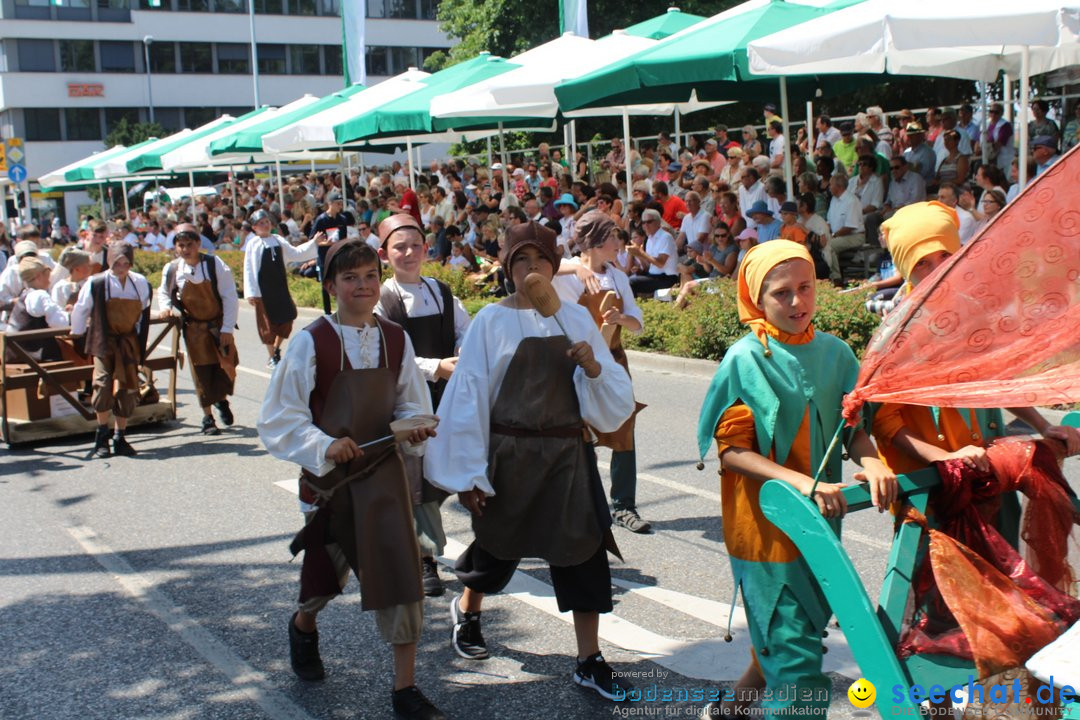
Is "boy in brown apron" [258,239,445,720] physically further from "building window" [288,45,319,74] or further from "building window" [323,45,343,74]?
"building window" [323,45,343,74]

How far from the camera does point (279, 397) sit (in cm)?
415

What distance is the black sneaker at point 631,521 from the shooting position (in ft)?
20.9

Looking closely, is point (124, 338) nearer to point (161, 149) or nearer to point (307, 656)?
point (307, 656)

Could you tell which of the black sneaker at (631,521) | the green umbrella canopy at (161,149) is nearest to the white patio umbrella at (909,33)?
the black sneaker at (631,521)

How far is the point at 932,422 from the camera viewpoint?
3.62 meters

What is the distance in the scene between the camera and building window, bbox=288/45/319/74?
69000 millimetres

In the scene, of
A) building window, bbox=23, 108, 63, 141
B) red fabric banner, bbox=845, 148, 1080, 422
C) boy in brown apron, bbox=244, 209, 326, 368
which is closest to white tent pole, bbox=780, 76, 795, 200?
boy in brown apron, bbox=244, 209, 326, 368

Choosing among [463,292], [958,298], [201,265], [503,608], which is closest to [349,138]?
[463,292]

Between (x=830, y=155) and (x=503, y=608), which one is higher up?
(x=830, y=155)

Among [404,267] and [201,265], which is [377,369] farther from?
[201,265]

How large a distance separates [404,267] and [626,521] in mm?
1983

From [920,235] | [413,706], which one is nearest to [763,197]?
[920,235]

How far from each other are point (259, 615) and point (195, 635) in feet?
1.08

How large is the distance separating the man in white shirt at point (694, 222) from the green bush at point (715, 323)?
2479 mm
